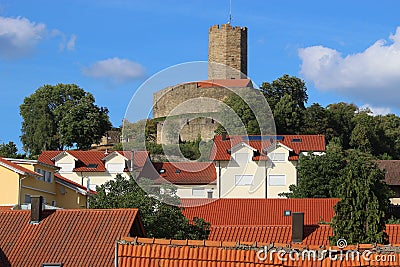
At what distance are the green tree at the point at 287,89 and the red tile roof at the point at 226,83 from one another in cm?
751

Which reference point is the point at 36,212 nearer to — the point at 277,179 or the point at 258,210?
the point at 258,210

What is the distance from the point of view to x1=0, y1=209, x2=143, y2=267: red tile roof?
27.4 meters

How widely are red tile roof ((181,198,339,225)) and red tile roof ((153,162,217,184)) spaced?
551 inches

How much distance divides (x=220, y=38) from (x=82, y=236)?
2953 inches

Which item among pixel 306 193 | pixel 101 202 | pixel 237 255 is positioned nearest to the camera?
pixel 237 255

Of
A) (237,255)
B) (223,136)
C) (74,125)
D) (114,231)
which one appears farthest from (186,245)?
(74,125)

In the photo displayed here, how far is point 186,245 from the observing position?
24188 mm

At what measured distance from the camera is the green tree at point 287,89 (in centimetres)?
8506

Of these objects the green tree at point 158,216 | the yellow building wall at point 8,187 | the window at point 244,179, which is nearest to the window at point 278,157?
the window at point 244,179

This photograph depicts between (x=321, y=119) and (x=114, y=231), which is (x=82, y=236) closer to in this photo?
(x=114, y=231)

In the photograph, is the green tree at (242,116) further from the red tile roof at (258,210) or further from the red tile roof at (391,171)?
the red tile roof at (258,210)

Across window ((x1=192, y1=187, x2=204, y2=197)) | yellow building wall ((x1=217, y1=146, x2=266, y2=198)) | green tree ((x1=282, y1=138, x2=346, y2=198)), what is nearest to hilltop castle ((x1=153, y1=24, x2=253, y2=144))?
yellow building wall ((x1=217, y1=146, x2=266, y2=198))

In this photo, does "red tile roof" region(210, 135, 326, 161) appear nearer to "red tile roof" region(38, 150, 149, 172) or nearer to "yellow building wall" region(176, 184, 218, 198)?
"yellow building wall" region(176, 184, 218, 198)

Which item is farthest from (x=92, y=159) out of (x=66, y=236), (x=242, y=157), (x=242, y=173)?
(x=66, y=236)
